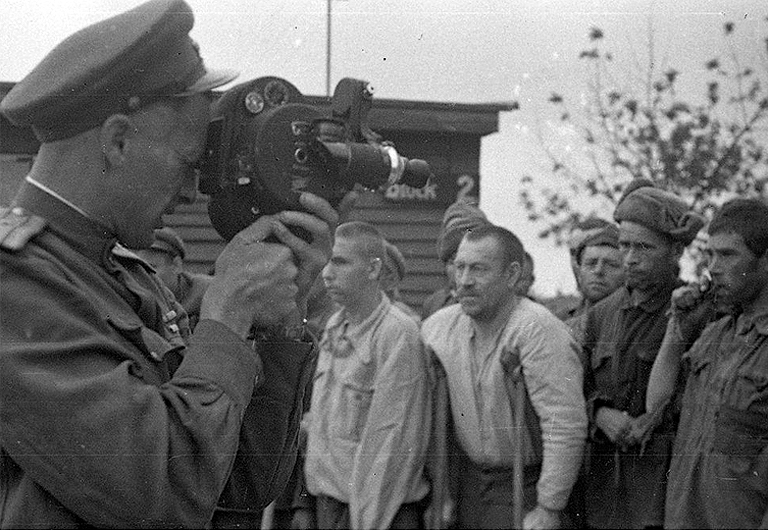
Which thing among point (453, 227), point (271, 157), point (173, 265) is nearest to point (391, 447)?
point (453, 227)

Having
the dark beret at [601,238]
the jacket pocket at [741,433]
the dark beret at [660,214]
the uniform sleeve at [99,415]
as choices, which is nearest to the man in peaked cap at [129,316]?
the uniform sleeve at [99,415]

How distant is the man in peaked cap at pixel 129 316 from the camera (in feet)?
4.61

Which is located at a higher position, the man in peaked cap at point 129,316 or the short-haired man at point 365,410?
the man in peaked cap at point 129,316

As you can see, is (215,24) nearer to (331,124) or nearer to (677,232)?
(331,124)

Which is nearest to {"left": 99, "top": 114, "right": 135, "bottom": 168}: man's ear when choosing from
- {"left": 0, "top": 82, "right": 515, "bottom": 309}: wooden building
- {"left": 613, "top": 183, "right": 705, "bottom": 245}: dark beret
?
{"left": 0, "top": 82, "right": 515, "bottom": 309}: wooden building

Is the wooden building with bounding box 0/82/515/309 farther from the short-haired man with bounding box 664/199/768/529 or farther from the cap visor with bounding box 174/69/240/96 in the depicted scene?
the short-haired man with bounding box 664/199/768/529

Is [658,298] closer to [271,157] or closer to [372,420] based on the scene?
[372,420]

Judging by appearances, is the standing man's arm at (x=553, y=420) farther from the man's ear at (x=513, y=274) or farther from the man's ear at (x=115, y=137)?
the man's ear at (x=115, y=137)

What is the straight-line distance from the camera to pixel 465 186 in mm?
3967

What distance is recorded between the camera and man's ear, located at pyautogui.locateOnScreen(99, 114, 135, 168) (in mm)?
1550

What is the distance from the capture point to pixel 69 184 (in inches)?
61.6

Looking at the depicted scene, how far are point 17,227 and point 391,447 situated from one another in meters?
2.36

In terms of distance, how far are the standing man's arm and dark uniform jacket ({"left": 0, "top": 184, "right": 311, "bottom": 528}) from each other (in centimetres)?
204

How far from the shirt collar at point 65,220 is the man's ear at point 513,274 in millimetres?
2185
